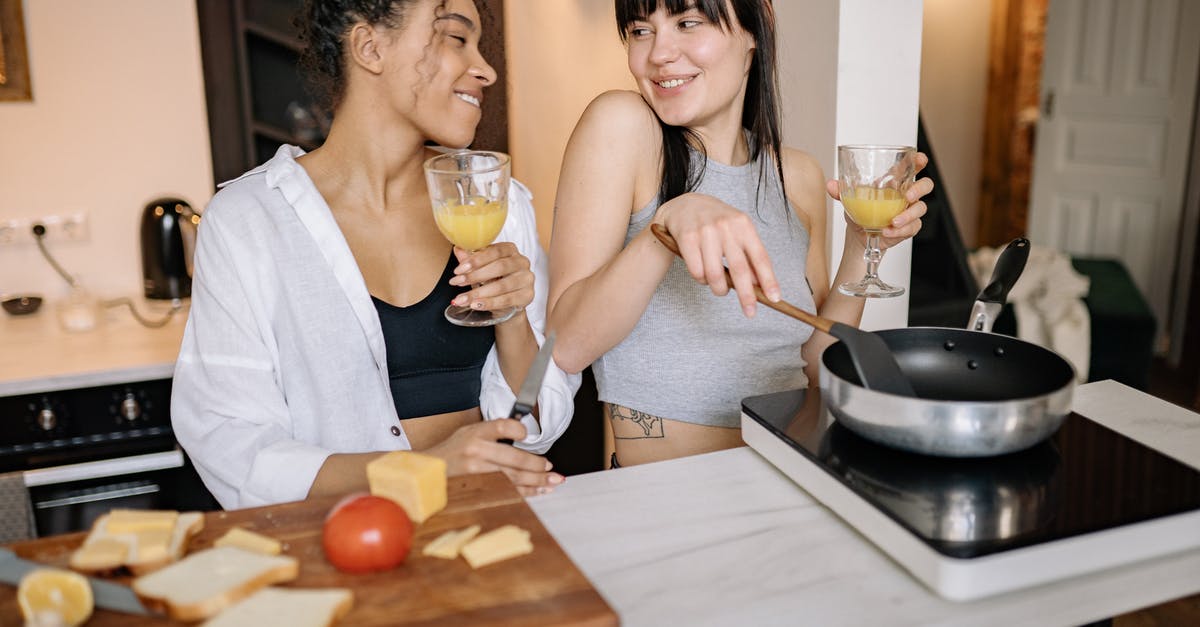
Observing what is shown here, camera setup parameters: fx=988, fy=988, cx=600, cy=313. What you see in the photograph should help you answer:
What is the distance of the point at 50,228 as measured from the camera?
2820mm

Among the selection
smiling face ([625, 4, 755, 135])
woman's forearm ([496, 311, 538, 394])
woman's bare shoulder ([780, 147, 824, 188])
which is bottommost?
woman's forearm ([496, 311, 538, 394])

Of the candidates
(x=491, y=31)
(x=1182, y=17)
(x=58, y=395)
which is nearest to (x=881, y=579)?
(x=491, y=31)

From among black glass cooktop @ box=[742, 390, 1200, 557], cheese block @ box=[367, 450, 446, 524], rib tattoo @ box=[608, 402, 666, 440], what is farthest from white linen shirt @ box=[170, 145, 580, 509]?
black glass cooktop @ box=[742, 390, 1200, 557]

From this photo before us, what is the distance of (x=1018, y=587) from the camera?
3.16 ft

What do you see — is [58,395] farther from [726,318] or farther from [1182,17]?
[1182,17]

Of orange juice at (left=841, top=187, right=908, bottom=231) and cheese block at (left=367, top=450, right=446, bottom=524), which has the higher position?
orange juice at (left=841, top=187, right=908, bottom=231)

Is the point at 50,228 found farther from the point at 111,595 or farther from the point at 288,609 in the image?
the point at 288,609

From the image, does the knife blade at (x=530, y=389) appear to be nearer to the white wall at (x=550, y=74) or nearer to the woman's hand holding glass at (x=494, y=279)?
the woman's hand holding glass at (x=494, y=279)

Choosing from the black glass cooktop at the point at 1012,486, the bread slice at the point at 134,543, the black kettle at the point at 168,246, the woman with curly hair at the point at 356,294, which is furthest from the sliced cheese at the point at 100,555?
the black kettle at the point at 168,246

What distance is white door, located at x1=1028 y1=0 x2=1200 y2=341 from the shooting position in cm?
493

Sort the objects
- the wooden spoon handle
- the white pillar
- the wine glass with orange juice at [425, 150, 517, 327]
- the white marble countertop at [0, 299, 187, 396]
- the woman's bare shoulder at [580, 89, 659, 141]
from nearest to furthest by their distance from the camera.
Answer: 1. the wooden spoon handle
2. the wine glass with orange juice at [425, 150, 517, 327]
3. the woman's bare shoulder at [580, 89, 659, 141]
4. the white pillar
5. the white marble countertop at [0, 299, 187, 396]

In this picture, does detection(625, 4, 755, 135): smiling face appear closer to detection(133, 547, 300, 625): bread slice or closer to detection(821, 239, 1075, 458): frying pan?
detection(821, 239, 1075, 458): frying pan

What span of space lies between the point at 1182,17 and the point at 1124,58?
0.33 m

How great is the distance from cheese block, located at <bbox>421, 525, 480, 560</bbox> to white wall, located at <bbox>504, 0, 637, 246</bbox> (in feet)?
7.09
